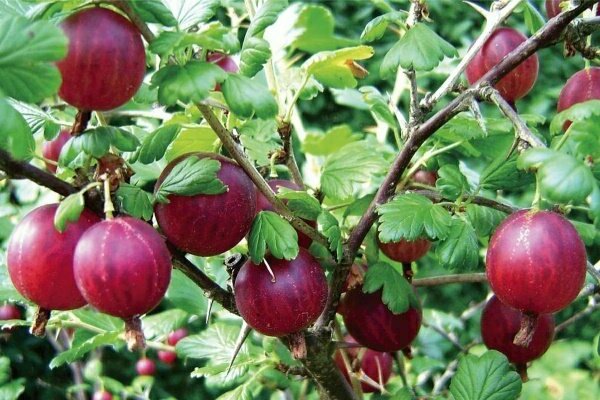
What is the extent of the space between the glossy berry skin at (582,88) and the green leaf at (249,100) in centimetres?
38

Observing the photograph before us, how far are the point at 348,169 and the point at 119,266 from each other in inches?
15.3

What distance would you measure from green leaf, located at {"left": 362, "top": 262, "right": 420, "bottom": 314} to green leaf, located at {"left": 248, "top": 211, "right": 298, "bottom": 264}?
186 mm

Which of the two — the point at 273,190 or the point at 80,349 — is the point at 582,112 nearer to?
the point at 273,190

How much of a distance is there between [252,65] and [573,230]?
31 centimetres

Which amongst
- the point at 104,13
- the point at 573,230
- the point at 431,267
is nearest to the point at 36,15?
the point at 104,13

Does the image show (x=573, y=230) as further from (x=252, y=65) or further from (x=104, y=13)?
(x=104, y=13)

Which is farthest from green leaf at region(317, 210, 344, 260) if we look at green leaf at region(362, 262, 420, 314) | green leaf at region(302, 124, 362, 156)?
green leaf at region(302, 124, 362, 156)

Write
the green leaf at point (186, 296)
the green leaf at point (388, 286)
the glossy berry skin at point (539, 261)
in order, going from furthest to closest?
the green leaf at point (186, 296), the green leaf at point (388, 286), the glossy berry skin at point (539, 261)

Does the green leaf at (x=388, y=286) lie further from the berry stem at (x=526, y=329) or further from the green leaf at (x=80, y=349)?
the green leaf at (x=80, y=349)

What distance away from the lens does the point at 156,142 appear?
69 centimetres

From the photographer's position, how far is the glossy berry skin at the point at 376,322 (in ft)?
2.76

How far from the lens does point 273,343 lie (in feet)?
3.07

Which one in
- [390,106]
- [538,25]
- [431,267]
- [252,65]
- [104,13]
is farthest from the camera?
[431,267]

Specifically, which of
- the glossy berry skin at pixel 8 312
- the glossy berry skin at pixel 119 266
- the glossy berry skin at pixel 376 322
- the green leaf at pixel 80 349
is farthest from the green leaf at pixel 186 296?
the glossy berry skin at pixel 8 312
